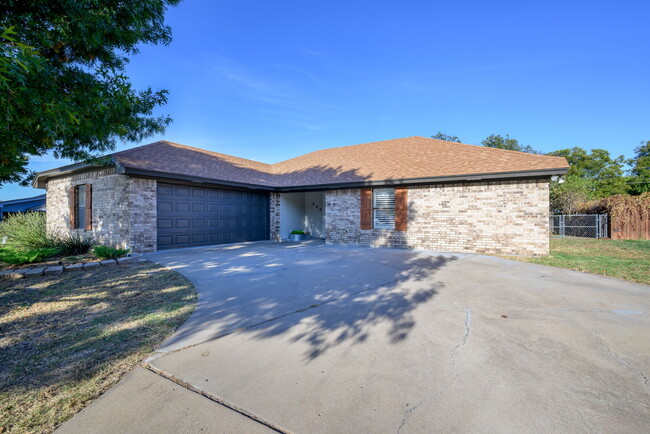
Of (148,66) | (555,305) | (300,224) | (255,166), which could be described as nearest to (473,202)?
(555,305)

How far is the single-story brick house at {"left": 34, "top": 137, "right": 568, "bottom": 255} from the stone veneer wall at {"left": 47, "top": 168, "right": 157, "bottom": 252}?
0.03m

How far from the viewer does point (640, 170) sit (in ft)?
108

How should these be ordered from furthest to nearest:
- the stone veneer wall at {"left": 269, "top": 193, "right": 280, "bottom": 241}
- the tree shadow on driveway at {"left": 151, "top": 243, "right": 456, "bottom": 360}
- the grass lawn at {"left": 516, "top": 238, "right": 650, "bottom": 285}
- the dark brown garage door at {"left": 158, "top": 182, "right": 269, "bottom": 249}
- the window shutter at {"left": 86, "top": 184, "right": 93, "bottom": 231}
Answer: the stone veneer wall at {"left": 269, "top": 193, "right": 280, "bottom": 241}, the window shutter at {"left": 86, "top": 184, "right": 93, "bottom": 231}, the dark brown garage door at {"left": 158, "top": 182, "right": 269, "bottom": 249}, the grass lawn at {"left": 516, "top": 238, "right": 650, "bottom": 285}, the tree shadow on driveway at {"left": 151, "top": 243, "right": 456, "bottom": 360}

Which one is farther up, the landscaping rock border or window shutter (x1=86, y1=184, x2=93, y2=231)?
window shutter (x1=86, y1=184, x2=93, y2=231)

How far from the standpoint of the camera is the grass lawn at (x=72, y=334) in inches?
89.1

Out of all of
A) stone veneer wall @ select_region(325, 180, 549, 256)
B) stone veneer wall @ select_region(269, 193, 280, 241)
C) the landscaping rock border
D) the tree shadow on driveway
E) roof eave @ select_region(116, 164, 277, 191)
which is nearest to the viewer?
the tree shadow on driveway

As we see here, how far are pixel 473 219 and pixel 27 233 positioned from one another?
613 inches

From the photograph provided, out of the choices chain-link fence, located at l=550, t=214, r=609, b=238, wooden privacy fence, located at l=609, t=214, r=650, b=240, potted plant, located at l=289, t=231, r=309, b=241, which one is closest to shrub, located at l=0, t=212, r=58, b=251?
potted plant, located at l=289, t=231, r=309, b=241

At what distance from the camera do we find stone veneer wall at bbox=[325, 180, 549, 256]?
977 centimetres

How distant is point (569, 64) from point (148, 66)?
16.3 meters

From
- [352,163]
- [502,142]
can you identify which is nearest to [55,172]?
[352,163]

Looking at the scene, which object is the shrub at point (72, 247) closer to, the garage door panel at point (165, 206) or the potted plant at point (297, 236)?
the garage door panel at point (165, 206)

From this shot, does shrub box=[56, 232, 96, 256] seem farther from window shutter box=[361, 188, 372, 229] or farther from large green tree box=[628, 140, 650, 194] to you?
large green tree box=[628, 140, 650, 194]

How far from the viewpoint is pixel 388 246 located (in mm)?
12055
